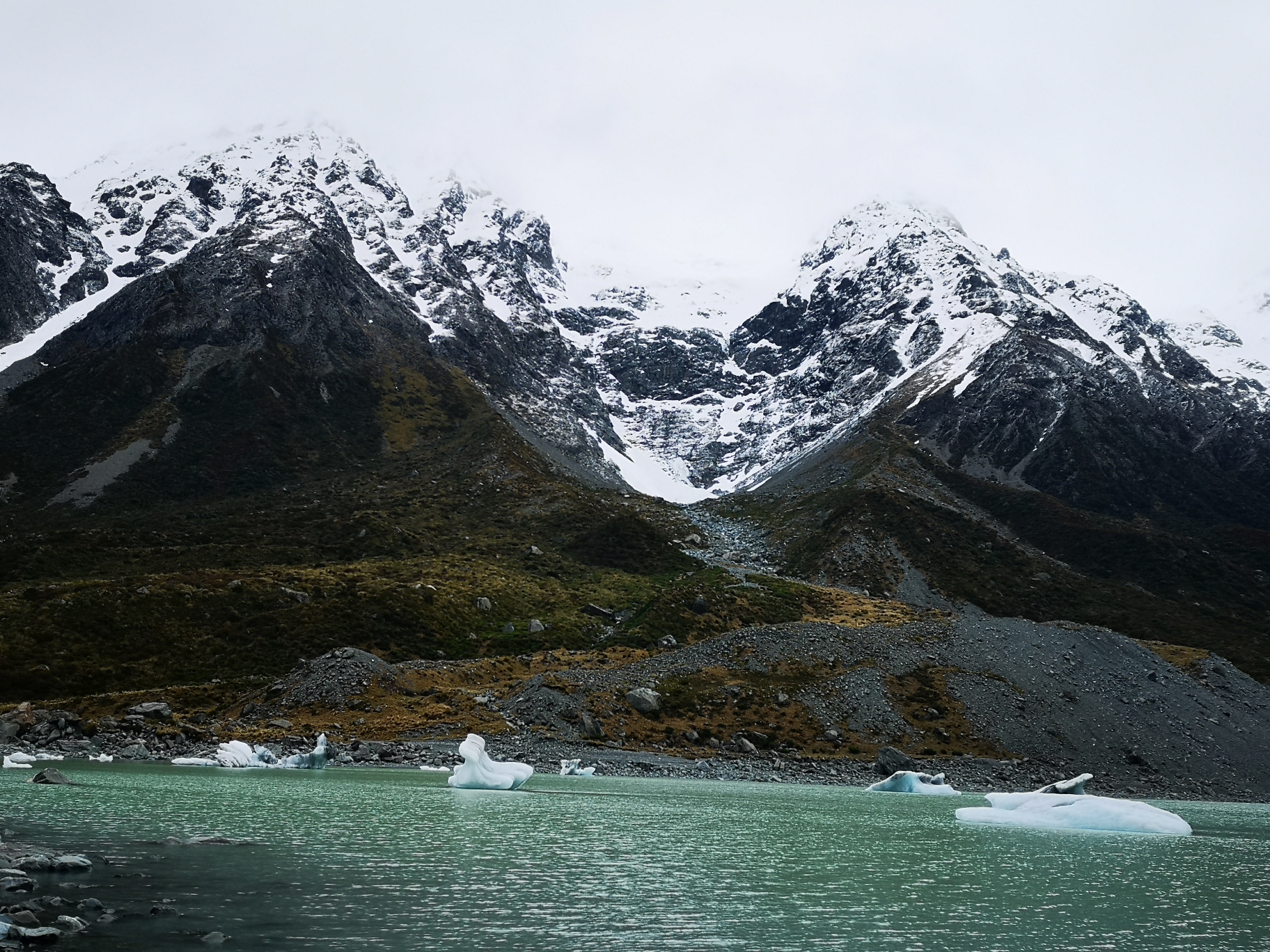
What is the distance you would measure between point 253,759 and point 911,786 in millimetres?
47224

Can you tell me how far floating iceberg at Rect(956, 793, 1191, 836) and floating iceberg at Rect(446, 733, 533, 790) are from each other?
26398mm

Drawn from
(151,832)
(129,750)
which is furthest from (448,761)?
(151,832)

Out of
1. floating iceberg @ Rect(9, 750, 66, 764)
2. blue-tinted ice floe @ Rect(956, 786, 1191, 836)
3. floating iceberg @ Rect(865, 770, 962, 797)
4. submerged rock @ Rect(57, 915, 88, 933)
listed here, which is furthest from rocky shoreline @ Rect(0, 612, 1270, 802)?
submerged rock @ Rect(57, 915, 88, 933)

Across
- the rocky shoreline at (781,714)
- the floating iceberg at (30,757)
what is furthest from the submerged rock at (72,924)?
the rocky shoreline at (781,714)

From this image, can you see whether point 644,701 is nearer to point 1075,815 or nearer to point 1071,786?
point 1071,786

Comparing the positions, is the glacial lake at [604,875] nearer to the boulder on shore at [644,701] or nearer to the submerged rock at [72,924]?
the submerged rock at [72,924]

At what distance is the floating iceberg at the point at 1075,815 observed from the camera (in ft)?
160

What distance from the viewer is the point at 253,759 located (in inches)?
2574

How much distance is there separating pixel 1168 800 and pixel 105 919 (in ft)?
251

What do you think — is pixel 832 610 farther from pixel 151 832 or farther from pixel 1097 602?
pixel 151 832

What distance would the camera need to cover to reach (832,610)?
132 metres

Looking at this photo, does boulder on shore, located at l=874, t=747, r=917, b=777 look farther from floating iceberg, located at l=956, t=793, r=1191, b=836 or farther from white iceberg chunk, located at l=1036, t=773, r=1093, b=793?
floating iceberg, located at l=956, t=793, r=1191, b=836

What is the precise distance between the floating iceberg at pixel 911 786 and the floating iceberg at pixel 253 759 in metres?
39.1

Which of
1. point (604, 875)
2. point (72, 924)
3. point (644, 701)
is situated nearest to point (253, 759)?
point (644, 701)
